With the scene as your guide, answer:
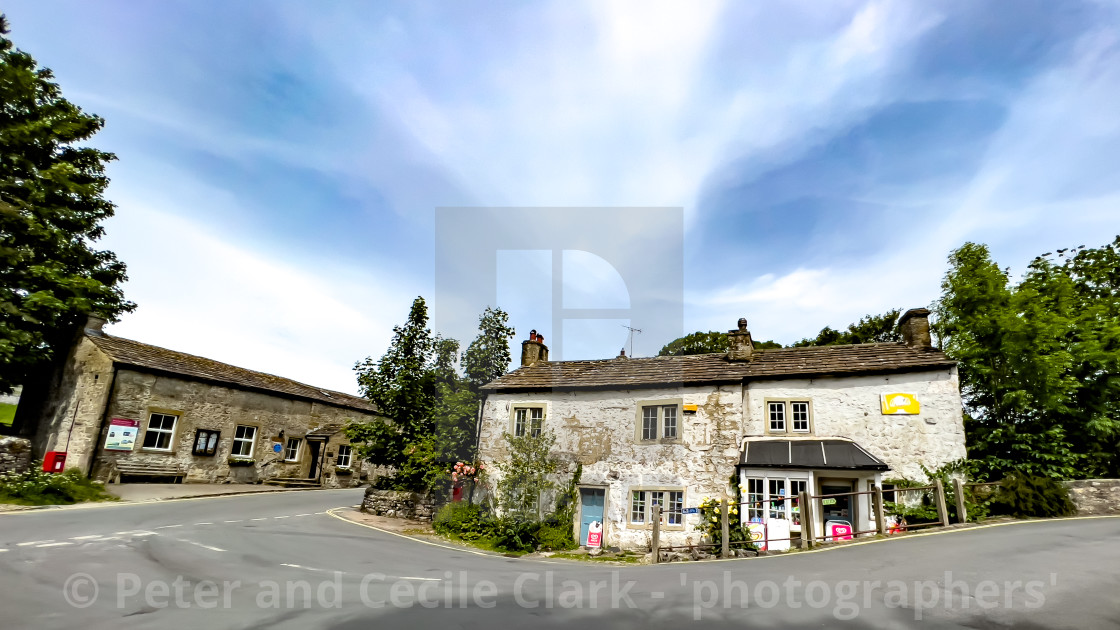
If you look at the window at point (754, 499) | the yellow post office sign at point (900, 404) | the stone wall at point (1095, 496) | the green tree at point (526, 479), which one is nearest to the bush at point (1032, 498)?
the stone wall at point (1095, 496)

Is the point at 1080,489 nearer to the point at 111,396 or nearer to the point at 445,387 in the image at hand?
the point at 445,387

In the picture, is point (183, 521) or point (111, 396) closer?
point (183, 521)

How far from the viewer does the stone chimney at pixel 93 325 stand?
81.3ft

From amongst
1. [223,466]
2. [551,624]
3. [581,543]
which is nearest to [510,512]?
[581,543]

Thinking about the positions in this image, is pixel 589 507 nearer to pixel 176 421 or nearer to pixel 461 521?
pixel 461 521

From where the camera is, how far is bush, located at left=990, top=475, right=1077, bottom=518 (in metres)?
15.3

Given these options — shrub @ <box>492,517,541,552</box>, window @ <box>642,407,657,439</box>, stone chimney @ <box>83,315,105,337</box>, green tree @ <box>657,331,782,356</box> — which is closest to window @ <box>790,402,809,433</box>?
window @ <box>642,407,657,439</box>

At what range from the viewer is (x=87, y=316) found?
81.5ft

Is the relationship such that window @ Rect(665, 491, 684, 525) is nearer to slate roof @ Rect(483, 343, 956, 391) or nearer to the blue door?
the blue door

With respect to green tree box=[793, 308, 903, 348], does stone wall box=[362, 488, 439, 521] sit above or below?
below

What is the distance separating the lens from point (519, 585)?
30.0 ft

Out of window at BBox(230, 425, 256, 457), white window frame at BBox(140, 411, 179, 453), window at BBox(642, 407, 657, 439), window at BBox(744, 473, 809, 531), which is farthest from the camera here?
window at BBox(230, 425, 256, 457)

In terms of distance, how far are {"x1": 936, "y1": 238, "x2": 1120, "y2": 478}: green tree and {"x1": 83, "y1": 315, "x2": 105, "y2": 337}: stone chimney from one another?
36575mm

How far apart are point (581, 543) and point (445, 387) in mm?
8983
